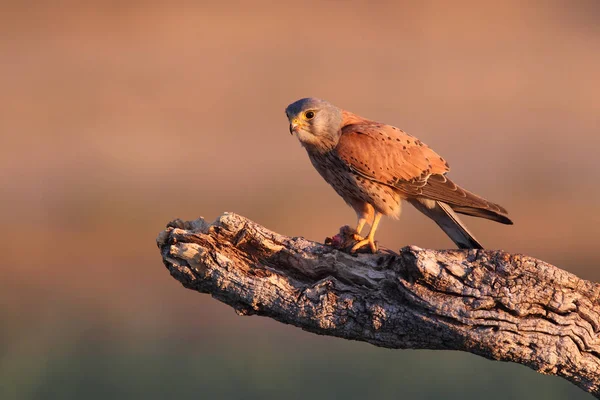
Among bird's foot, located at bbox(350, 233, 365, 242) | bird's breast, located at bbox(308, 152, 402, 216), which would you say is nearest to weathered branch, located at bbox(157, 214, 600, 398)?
bird's foot, located at bbox(350, 233, 365, 242)

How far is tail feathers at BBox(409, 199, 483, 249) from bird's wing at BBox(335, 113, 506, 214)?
3.3 inches

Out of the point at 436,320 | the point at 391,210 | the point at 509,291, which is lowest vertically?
the point at 436,320

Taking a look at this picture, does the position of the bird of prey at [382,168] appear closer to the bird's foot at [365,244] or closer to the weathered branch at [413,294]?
the bird's foot at [365,244]

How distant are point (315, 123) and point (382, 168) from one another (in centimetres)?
55

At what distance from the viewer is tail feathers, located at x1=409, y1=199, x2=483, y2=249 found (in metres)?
4.78

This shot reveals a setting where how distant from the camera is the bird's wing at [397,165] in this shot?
15.5 ft

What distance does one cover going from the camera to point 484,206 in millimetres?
4621

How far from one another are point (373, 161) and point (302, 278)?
3.70 ft

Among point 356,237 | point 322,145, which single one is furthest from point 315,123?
point 356,237

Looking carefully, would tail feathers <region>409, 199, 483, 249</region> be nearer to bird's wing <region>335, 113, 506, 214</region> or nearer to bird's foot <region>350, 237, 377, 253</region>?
bird's wing <region>335, 113, 506, 214</region>

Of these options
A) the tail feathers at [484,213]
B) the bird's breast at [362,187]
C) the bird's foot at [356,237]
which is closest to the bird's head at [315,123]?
the bird's breast at [362,187]

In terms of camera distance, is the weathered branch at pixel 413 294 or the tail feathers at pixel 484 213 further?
the tail feathers at pixel 484 213

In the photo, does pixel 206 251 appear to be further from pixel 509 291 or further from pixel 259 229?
pixel 509 291

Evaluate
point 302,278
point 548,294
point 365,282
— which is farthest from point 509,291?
point 302,278
